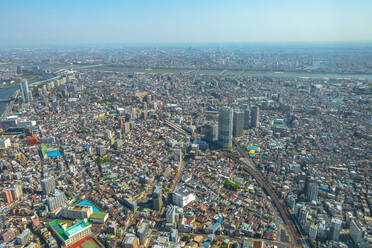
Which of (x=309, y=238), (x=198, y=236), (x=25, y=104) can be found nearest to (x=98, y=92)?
(x=25, y=104)

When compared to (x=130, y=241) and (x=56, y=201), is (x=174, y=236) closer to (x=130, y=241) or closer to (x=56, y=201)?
(x=130, y=241)

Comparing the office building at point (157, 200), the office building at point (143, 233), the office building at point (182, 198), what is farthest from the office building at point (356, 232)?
the office building at point (143, 233)

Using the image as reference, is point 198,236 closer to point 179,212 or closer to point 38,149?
point 179,212

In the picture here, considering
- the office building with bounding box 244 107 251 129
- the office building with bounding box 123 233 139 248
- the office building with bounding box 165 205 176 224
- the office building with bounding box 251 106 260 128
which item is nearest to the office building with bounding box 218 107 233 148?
the office building with bounding box 244 107 251 129

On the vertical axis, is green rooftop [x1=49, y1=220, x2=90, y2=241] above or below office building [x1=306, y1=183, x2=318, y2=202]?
below

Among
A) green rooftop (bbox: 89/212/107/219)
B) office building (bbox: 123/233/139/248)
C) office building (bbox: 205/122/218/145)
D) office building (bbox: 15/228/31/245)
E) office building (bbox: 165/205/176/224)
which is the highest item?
office building (bbox: 205/122/218/145)

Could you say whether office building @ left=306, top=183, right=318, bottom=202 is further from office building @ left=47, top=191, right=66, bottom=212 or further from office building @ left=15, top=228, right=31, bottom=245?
office building @ left=15, top=228, right=31, bottom=245
